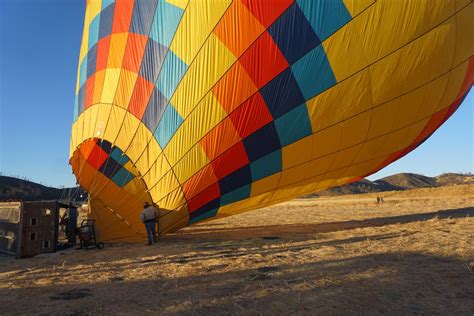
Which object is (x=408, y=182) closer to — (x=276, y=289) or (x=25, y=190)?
(x=25, y=190)

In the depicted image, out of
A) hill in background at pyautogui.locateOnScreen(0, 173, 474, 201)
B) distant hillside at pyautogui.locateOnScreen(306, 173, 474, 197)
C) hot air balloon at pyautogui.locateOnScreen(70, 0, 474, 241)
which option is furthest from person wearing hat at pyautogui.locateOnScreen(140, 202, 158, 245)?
distant hillside at pyautogui.locateOnScreen(306, 173, 474, 197)

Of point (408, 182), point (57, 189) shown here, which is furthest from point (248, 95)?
point (408, 182)

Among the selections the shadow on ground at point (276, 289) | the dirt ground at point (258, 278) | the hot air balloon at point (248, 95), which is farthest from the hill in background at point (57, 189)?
the shadow on ground at point (276, 289)

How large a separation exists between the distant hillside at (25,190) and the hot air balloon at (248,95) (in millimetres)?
38711

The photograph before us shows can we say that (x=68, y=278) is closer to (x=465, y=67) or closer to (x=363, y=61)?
(x=363, y=61)

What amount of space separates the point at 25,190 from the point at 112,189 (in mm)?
48918

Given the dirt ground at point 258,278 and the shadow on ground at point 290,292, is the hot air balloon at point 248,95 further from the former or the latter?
the shadow on ground at point 290,292

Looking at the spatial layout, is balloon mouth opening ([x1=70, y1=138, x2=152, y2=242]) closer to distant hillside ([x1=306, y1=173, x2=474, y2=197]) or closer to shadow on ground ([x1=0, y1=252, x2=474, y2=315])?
shadow on ground ([x1=0, y1=252, x2=474, y2=315])

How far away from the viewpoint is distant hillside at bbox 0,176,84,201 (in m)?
45.5

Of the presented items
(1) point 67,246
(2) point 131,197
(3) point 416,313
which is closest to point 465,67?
(3) point 416,313

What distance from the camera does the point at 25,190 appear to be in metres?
50.4

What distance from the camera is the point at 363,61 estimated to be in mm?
6734

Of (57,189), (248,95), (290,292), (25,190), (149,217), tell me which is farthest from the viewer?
Result: (57,189)

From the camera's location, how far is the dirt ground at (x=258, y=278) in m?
3.81
